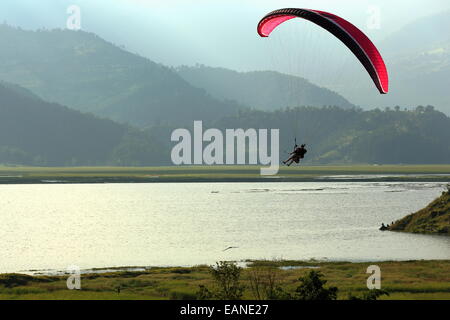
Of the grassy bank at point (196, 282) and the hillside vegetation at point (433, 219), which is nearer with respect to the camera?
the grassy bank at point (196, 282)

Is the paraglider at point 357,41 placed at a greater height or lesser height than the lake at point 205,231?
greater

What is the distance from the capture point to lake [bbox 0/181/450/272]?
78619mm

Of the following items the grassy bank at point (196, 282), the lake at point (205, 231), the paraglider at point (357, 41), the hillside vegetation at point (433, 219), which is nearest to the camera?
the paraglider at point (357, 41)

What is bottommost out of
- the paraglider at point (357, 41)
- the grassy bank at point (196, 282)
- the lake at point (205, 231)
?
the grassy bank at point (196, 282)

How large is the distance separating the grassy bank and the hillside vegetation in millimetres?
23071

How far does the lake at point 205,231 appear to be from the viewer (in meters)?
78.6

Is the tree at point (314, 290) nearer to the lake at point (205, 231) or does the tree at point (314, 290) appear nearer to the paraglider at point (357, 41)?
the paraglider at point (357, 41)

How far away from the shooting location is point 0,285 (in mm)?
54250

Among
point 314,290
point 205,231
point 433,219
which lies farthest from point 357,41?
point 205,231

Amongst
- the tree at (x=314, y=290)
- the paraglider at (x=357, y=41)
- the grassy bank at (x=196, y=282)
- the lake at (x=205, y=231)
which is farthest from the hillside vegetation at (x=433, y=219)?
the tree at (x=314, y=290)

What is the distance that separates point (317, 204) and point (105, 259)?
85.9 m

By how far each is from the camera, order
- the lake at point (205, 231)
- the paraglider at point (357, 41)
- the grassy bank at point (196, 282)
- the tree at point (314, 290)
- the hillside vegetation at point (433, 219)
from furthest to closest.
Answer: the hillside vegetation at point (433, 219) < the lake at point (205, 231) < the grassy bank at point (196, 282) < the paraglider at point (357, 41) < the tree at point (314, 290)

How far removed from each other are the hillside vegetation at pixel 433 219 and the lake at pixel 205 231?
104 inches
